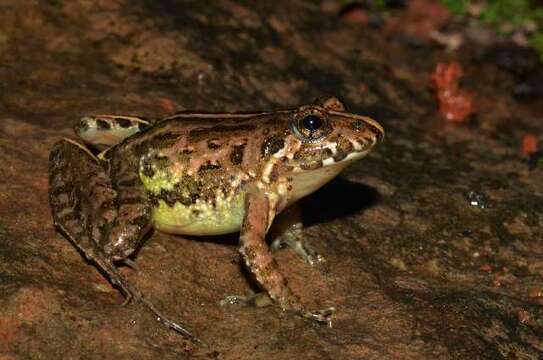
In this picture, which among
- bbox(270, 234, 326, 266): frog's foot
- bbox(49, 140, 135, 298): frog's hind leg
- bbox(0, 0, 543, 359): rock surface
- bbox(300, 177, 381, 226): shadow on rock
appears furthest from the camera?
bbox(300, 177, 381, 226): shadow on rock

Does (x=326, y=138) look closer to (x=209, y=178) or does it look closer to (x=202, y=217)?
(x=209, y=178)

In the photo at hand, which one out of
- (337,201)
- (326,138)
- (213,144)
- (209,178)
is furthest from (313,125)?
(337,201)

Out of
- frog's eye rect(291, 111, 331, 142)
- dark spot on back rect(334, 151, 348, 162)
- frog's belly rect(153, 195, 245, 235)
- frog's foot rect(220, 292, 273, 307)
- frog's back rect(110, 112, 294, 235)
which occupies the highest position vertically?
frog's eye rect(291, 111, 331, 142)

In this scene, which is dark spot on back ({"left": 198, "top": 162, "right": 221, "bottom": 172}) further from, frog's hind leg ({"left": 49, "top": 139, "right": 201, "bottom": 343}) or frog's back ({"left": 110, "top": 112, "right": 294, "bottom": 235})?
frog's hind leg ({"left": 49, "top": 139, "right": 201, "bottom": 343})

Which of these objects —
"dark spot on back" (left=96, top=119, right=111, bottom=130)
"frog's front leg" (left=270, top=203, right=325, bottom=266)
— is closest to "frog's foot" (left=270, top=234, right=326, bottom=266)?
"frog's front leg" (left=270, top=203, right=325, bottom=266)

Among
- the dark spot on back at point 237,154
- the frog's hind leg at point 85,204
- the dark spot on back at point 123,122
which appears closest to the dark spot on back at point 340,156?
the dark spot on back at point 237,154

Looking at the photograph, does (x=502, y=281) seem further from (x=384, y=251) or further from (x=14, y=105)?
(x=14, y=105)

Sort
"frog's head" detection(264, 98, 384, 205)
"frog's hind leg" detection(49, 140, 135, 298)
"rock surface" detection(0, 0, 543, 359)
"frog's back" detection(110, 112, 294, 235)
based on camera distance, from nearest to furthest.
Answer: "rock surface" detection(0, 0, 543, 359), "frog's hind leg" detection(49, 140, 135, 298), "frog's head" detection(264, 98, 384, 205), "frog's back" detection(110, 112, 294, 235)

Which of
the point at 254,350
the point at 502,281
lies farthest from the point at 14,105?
the point at 502,281
